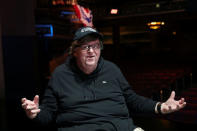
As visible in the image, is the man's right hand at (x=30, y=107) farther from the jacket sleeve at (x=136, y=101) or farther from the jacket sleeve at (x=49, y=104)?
the jacket sleeve at (x=136, y=101)

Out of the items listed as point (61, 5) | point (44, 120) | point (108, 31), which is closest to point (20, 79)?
point (44, 120)

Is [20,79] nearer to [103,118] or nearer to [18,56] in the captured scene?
[18,56]

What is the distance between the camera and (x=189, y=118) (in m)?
4.75

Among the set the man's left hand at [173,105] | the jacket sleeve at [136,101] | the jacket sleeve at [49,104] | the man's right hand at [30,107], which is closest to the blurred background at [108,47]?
the jacket sleeve at [49,104]

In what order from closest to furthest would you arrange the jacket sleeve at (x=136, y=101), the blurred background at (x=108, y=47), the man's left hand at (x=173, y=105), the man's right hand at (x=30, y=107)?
1. the man's right hand at (x=30, y=107)
2. the man's left hand at (x=173, y=105)
3. the jacket sleeve at (x=136, y=101)
4. the blurred background at (x=108, y=47)

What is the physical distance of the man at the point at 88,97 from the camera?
59.6 inches

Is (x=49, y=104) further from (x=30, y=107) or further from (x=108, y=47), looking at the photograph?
(x=108, y=47)

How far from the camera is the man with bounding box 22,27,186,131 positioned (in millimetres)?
1513

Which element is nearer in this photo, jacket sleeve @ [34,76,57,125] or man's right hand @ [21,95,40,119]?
man's right hand @ [21,95,40,119]

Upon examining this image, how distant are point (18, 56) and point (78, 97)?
3.35 meters

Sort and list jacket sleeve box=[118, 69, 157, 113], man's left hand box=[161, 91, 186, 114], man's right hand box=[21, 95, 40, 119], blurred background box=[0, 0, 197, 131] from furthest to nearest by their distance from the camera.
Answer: blurred background box=[0, 0, 197, 131]
jacket sleeve box=[118, 69, 157, 113]
man's left hand box=[161, 91, 186, 114]
man's right hand box=[21, 95, 40, 119]

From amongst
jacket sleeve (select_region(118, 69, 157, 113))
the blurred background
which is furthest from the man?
the blurred background

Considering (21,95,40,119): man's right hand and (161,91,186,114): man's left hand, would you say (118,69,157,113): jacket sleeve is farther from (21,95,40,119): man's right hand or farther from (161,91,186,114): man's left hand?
(21,95,40,119): man's right hand

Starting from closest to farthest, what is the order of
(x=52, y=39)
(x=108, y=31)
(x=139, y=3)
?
(x=52, y=39) < (x=139, y=3) < (x=108, y=31)
